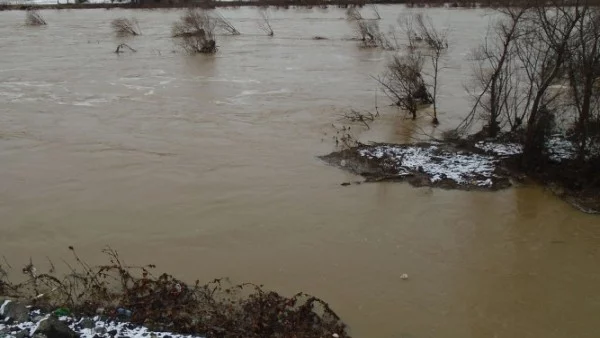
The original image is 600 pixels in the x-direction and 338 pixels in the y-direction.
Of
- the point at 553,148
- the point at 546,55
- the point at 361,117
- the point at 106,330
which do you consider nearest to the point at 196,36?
the point at 361,117

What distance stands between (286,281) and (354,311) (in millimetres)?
1123

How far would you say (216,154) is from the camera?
484 inches

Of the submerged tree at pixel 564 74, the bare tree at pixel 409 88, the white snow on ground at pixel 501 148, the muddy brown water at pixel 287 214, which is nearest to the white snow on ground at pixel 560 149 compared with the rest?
the submerged tree at pixel 564 74

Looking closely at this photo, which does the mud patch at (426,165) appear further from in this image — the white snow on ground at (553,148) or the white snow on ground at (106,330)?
the white snow on ground at (106,330)

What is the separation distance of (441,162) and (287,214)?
11.9 feet

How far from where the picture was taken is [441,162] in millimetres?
11133

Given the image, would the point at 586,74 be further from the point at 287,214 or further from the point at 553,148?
the point at 287,214

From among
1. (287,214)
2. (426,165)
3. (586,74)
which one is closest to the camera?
(287,214)

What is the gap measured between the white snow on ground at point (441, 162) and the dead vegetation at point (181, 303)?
474 centimetres

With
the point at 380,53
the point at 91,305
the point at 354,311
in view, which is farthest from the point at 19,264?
the point at 380,53

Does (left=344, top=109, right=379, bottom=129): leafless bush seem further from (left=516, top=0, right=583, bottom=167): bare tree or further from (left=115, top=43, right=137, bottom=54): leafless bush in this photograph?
(left=115, top=43, right=137, bottom=54): leafless bush

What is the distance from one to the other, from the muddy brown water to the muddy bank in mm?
324

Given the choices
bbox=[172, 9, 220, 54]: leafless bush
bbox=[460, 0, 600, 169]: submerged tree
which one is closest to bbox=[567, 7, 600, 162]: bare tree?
bbox=[460, 0, 600, 169]: submerged tree

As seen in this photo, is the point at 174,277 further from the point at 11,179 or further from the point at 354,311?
the point at 11,179
